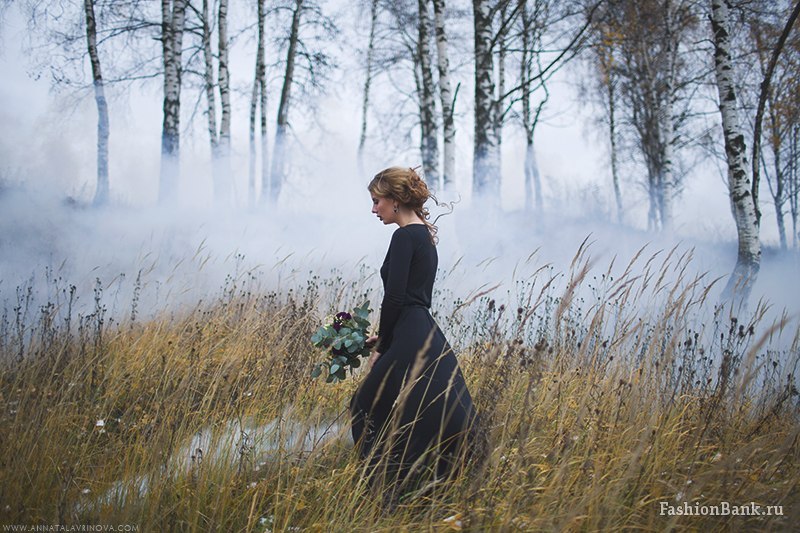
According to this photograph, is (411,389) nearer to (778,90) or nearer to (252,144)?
(778,90)

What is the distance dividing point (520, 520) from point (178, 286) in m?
4.87

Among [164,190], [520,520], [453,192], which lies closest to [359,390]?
[520,520]

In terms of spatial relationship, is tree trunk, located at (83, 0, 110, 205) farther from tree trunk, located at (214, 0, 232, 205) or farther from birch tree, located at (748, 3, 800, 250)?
birch tree, located at (748, 3, 800, 250)

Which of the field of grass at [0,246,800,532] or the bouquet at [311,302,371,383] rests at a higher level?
the bouquet at [311,302,371,383]

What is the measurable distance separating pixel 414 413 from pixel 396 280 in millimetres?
644

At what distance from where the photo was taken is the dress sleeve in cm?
257

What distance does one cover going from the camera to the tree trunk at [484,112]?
7609 millimetres

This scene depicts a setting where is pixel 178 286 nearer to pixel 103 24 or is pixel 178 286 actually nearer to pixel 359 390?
pixel 359 390

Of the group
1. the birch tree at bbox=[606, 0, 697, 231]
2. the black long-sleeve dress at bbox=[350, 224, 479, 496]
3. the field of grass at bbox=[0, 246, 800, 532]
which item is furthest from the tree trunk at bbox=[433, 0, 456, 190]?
the black long-sleeve dress at bbox=[350, 224, 479, 496]

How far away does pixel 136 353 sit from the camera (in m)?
3.97

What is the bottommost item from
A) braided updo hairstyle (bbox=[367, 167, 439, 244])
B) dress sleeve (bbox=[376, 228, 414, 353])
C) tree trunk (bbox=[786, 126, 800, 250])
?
dress sleeve (bbox=[376, 228, 414, 353])

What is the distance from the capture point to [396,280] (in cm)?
257

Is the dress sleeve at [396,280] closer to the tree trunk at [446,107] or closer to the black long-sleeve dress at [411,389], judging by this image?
the black long-sleeve dress at [411,389]

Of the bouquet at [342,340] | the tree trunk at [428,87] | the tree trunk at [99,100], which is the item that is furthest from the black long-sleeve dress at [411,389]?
the tree trunk at [99,100]
